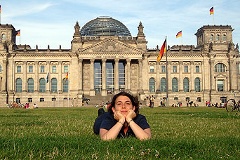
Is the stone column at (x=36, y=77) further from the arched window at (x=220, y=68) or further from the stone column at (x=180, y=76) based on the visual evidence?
the arched window at (x=220, y=68)

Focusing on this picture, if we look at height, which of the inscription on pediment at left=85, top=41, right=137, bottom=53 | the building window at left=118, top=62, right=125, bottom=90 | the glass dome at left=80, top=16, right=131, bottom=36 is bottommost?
the building window at left=118, top=62, right=125, bottom=90

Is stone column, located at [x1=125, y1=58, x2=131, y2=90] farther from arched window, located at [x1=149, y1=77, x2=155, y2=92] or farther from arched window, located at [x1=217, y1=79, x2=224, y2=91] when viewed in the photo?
arched window, located at [x1=217, y1=79, x2=224, y2=91]

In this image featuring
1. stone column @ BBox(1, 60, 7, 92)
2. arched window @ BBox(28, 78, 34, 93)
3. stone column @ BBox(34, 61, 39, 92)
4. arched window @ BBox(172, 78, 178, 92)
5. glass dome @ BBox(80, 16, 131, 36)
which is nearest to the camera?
stone column @ BBox(1, 60, 7, 92)

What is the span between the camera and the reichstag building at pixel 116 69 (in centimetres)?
9625

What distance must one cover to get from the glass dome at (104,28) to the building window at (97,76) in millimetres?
9871

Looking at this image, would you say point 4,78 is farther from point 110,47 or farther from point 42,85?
point 110,47

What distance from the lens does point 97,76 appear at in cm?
10050

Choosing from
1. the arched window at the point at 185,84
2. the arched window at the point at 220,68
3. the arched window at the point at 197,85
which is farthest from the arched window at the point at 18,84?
the arched window at the point at 220,68

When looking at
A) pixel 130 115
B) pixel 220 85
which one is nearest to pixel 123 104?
pixel 130 115

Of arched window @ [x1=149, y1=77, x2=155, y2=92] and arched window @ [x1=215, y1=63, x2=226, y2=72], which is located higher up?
arched window @ [x1=215, y1=63, x2=226, y2=72]

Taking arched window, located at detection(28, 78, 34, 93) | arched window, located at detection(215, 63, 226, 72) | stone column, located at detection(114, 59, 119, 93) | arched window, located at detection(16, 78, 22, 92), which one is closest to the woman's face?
stone column, located at detection(114, 59, 119, 93)

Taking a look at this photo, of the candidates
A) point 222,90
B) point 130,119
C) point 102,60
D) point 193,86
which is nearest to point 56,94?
point 102,60

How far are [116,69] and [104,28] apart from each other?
1736 centimetres

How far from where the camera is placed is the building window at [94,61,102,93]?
99188mm
